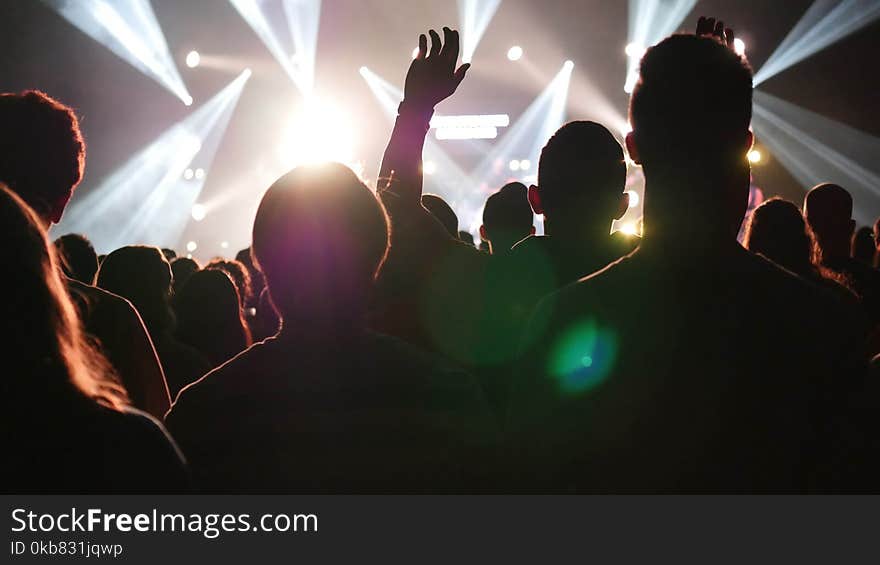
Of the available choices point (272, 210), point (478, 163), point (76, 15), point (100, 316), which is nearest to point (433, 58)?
point (272, 210)

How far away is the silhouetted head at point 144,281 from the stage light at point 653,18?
12092mm

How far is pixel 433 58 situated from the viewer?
269cm

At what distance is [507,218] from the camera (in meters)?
3.58

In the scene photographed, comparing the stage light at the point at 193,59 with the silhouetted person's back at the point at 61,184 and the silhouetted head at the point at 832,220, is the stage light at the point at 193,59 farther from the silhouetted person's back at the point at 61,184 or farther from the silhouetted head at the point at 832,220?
the silhouetted head at the point at 832,220

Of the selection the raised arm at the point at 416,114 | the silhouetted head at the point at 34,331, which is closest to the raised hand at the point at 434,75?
the raised arm at the point at 416,114

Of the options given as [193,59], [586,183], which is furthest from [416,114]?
[193,59]

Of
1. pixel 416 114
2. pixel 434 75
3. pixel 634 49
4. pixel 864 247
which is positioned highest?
pixel 634 49

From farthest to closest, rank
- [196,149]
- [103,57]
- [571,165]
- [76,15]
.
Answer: [196,149] < [103,57] < [76,15] < [571,165]

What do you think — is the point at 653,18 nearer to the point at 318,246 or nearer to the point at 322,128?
the point at 322,128

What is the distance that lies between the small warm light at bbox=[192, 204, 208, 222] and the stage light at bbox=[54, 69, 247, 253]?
19 centimetres

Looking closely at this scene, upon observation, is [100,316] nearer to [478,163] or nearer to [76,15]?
[76,15]

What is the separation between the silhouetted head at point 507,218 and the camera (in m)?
3.58

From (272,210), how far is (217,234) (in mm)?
22484

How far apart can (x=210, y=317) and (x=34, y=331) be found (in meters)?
2.28
